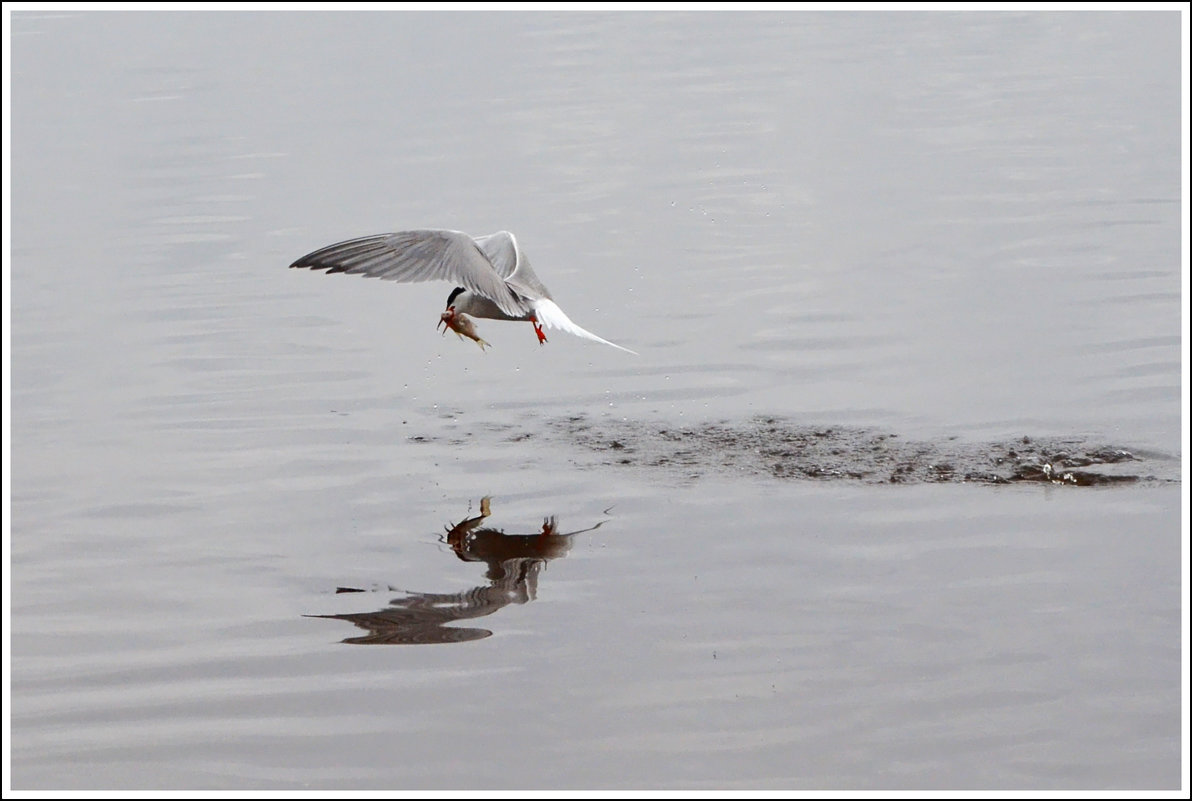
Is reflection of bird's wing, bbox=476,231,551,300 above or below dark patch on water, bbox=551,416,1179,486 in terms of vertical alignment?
above

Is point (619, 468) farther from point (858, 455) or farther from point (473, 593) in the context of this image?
point (473, 593)

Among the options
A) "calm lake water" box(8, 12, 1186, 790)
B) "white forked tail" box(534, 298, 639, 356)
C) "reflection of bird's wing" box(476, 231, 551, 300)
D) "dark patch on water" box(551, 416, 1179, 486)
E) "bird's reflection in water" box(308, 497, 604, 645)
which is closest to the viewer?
"calm lake water" box(8, 12, 1186, 790)

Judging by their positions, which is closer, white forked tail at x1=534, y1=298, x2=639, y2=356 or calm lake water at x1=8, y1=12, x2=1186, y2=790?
calm lake water at x1=8, y1=12, x2=1186, y2=790

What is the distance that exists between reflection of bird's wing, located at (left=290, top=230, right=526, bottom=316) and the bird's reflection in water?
109cm

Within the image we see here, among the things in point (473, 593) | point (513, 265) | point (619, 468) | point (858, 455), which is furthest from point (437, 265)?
point (858, 455)

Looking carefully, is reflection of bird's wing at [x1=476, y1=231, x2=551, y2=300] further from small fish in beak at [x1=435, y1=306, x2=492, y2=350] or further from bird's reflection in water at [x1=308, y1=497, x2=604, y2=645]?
bird's reflection in water at [x1=308, y1=497, x2=604, y2=645]

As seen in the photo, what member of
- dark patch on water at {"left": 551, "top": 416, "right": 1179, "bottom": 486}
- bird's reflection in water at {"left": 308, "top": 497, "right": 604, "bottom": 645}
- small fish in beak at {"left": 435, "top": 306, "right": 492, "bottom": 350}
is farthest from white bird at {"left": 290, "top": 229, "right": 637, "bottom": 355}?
bird's reflection in water at {"left": 308, "top": 497, "right": 604, "bottom": 645}

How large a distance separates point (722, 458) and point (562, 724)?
2.56 meters

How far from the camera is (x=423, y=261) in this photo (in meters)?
7.45

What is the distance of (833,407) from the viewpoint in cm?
804

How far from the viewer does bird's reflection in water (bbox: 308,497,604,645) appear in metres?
5.68

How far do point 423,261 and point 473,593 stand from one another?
A: 1.94 metres

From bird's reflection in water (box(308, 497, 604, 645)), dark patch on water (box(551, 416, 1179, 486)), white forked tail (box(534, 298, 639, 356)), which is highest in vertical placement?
white forked tail (box(534, 298, 639, 356))

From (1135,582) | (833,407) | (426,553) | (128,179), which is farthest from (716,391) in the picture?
(128,179)
